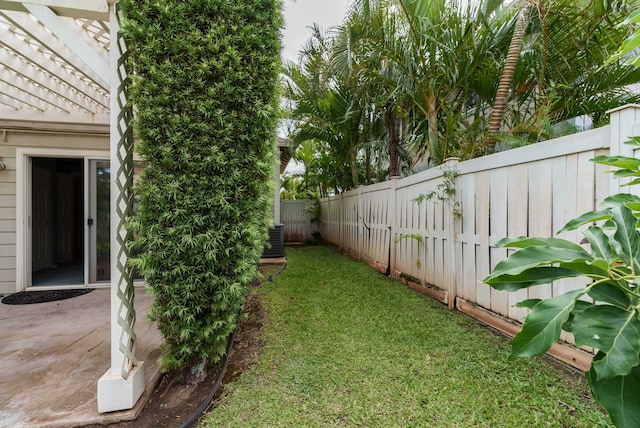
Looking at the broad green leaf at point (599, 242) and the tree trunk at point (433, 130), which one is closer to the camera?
the broad green leaf at point (599, 242)

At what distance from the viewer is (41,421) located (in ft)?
5.22

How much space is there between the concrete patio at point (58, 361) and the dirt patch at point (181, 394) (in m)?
0.06

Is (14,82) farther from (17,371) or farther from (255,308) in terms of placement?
(255,308)

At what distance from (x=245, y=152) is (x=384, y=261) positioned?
3.69 metres

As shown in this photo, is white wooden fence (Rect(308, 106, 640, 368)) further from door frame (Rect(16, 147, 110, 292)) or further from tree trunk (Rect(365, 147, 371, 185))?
door frame (Rect(16, 147, 110, 292))

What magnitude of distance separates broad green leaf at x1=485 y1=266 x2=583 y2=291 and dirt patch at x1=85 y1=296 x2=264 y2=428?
1858 millimetres

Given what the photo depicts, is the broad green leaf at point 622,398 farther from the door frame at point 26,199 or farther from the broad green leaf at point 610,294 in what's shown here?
the door frame at point 26,199

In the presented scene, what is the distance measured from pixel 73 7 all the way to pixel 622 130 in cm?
333

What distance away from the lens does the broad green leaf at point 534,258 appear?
78 centimetres

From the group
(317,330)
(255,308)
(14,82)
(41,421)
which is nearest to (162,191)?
(41,421)

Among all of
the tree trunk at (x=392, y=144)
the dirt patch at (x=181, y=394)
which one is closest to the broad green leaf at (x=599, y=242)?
the dirt patch at (x=181, y=394)

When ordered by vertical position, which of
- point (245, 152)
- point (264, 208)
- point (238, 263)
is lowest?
point (238, 263)

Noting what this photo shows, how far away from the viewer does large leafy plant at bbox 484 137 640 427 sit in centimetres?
64

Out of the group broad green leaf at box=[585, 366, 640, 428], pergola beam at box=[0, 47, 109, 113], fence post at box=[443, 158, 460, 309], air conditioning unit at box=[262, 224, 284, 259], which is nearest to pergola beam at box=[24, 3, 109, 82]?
pergola beam at box=[0, 47, 109, 113]
